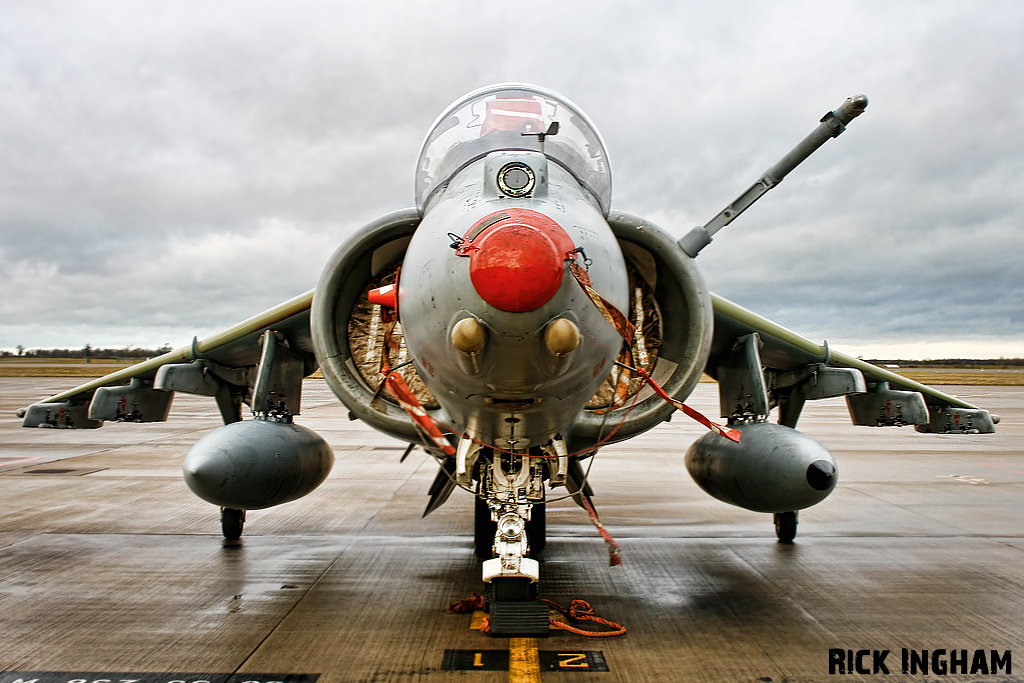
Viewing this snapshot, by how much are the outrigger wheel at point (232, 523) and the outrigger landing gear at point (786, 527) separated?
5.75 meters

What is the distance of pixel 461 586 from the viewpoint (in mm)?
Answer: 5707

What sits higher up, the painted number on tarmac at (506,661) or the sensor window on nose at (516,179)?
the sensor window on nose at (516,179)

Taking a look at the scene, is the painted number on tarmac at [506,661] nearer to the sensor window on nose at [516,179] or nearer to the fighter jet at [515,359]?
the fighter jet at [515,359]

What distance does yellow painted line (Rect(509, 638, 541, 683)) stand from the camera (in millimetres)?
3943

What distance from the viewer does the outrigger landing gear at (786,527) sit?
23.7ft

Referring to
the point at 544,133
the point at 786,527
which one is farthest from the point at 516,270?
the point at 786,527

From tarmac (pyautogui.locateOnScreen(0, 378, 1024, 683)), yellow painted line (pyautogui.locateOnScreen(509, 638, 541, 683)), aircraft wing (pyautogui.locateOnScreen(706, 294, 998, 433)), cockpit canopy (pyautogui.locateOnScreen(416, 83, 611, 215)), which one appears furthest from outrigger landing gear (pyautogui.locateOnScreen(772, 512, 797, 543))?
cockpit canopy (pyautogui.locateOnScreen(416, 83, 611, 215))

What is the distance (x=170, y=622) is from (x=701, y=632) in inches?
150

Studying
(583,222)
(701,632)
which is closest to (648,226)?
(583,222)

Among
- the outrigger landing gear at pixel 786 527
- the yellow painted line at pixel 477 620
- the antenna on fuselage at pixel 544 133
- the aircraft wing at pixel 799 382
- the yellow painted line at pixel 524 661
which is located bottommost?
the yellow painted line at pixel 524 661

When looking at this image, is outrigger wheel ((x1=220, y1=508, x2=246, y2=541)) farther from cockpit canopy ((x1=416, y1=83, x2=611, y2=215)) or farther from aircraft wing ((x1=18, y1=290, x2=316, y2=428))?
cockpit canopy ((x1=416, y1=83, x2=611, y2=215))

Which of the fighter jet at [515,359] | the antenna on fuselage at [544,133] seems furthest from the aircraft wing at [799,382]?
the antenna on fuselage at [544,133]

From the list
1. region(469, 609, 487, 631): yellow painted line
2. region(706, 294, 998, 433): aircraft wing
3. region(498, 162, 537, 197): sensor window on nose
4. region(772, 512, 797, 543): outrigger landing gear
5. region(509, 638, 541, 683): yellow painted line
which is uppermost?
region(498, 162, 537, 197): sensor window on nose

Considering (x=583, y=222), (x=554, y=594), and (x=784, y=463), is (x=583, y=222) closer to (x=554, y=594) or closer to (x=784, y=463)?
(x=784, y=463)
